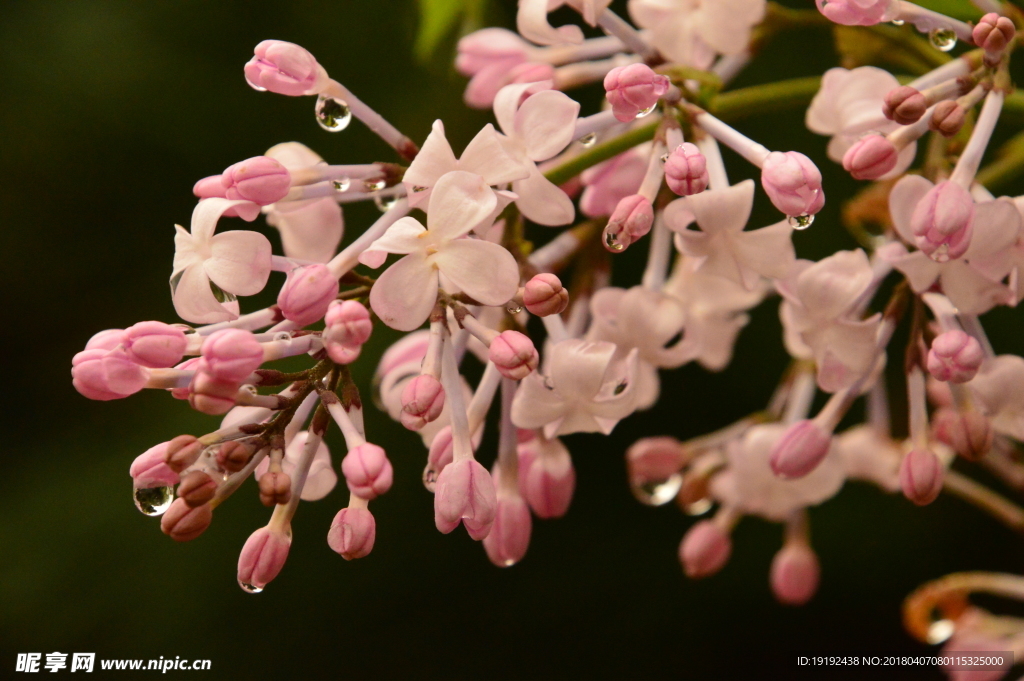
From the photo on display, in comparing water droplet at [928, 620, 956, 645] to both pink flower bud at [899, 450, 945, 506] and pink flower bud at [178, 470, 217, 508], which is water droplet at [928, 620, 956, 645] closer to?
pink flower bud at [899, 450, 945, 506]

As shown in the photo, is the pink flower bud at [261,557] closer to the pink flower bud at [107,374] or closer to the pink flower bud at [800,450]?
the pink flower bud at [107,374]

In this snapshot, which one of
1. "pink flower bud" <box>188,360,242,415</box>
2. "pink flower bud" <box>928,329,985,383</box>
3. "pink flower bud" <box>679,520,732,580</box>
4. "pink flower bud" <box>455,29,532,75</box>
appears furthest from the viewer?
"pink flower bud" <box>679,520,732,580</box>

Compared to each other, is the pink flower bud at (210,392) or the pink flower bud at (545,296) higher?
the pink flower bud at (545,296)

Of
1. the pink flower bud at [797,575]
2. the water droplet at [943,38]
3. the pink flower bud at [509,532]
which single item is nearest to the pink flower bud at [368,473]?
the pink flower bud at [509,532]

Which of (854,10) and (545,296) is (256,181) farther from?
(854,10)

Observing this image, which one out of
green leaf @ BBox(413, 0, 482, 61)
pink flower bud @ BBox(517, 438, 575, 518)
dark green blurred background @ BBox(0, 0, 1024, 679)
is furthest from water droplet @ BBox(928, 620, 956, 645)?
green leaf @ BBox(413, 0, 482, 61)

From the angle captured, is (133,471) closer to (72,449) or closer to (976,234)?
(976,234)
